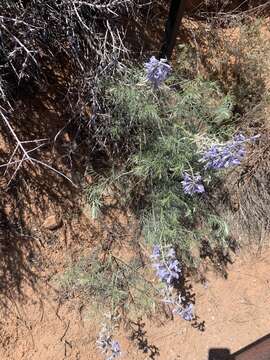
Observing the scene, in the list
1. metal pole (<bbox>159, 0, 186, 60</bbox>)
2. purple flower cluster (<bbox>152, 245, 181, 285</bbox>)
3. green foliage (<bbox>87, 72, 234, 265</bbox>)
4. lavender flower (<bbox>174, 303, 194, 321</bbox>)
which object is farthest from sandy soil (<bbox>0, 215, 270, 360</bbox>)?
metal pole (<bbox>159, 0, 186, 60</bbox>)

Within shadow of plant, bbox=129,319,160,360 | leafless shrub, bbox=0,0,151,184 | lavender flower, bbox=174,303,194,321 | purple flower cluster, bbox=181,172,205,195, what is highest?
leafless shrub, bbox=0,0,151,184

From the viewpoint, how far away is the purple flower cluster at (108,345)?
3.34 meters

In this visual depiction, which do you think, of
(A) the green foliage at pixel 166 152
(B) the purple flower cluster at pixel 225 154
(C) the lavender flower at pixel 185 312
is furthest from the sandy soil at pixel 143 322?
(B) the purple flower cluster at pixel 225 154

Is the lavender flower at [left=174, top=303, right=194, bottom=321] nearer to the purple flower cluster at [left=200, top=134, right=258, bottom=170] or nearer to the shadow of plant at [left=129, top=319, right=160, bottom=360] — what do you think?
the shadow of plant at [left=129, top=319, right=160, bottom=360]

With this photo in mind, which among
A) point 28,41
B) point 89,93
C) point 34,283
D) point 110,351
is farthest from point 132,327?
point 28,41

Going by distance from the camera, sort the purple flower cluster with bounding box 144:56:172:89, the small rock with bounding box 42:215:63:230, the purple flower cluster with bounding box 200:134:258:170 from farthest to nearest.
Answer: the small rock with bounding box 42:215:63:230 < the purple flower cluster with bounding box 200:134:258:170 < the purple flower cluster with bounding box 144:56:172:89

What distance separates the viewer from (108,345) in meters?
3.40

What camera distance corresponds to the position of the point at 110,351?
11.3 feet

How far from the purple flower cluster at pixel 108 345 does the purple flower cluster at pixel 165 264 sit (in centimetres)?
47

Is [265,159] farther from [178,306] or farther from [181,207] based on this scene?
[178,306]

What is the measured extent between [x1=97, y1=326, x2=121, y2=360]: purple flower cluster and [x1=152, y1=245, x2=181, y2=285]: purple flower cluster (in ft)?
1.54

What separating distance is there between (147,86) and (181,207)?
807mm

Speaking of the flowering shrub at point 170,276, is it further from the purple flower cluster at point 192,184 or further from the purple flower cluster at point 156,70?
the purple flower cluster at point 156,70

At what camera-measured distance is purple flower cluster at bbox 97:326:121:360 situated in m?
3.34
